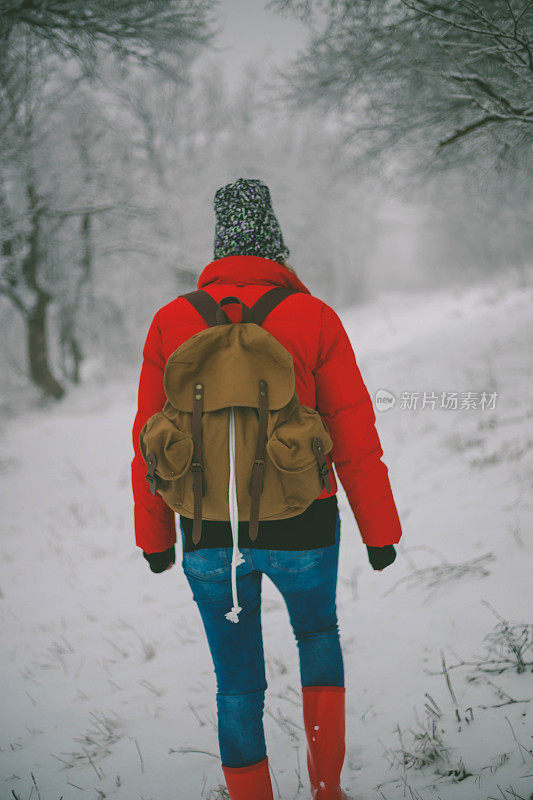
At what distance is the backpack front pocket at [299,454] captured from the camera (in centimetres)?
122

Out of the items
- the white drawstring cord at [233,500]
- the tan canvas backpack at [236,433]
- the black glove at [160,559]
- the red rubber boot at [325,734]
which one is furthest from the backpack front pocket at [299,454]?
the red rubber boot at [325,734]

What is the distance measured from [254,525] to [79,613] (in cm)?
301

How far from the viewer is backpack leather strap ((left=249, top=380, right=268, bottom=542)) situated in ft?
4.08

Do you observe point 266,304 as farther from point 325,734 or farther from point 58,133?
point 58,133

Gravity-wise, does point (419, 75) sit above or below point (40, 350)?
above

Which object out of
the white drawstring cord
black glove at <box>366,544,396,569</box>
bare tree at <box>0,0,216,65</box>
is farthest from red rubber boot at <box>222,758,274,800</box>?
bare tree at <box>0,0,216,65</box>

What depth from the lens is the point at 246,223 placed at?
1.52 m

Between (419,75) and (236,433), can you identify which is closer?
(236,433)

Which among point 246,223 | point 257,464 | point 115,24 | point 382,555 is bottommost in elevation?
point 382,555

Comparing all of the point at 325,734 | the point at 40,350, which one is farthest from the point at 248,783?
the point at 40,350

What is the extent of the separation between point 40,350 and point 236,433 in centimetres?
1156

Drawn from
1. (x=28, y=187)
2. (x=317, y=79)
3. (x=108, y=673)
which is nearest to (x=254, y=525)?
(x=108, y=673)

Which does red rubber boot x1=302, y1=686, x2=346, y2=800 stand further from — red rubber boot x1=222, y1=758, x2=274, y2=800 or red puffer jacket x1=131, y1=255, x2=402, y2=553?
red puffer jacket x1=131, y1=255, x2=402, y2=553

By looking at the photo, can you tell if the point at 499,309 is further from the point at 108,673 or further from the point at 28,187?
the point at 108,673
